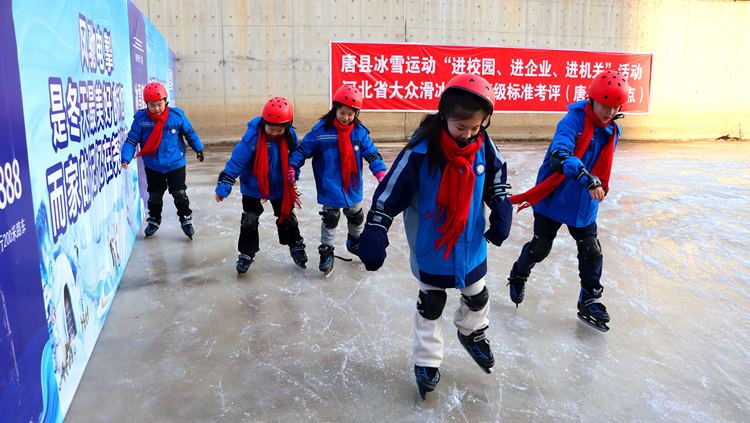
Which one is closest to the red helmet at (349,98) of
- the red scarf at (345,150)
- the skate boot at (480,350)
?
the red scarf at (345,150)

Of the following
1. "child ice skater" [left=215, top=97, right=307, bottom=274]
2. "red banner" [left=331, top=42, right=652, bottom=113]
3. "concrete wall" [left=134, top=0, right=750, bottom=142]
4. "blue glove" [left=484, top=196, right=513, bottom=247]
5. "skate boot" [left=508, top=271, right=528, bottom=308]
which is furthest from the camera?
"red banner" [left=331, top=42, right=652, bottom=113]

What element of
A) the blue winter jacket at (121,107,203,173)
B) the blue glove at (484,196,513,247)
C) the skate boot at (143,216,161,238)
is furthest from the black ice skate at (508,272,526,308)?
the skate boot at (143,216,161,238)

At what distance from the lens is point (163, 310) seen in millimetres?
3721

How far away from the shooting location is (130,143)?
4.90 meters

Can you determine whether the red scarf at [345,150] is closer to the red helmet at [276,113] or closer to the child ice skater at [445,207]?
the red helmet at [276,113]

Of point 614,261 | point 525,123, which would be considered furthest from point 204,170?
point 525,123

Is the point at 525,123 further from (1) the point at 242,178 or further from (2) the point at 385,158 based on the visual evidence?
(1) the point at 242,178

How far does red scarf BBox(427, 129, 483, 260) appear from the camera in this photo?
2457 mm

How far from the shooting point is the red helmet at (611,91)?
10.3 feet

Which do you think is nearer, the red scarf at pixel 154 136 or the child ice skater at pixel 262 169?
the child ice skater at pixel 262 169

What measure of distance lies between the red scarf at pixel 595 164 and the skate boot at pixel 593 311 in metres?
0.69

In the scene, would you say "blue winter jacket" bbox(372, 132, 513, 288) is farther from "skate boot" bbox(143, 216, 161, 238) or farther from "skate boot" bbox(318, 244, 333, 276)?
"skate boot" bbox(143, 216, 161, 238)

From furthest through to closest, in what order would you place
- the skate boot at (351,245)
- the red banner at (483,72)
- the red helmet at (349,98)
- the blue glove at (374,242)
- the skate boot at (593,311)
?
the red banner at (483,72) < the skate boot at (351,245) < the red helmet at (349,98) < the skate boot at (593,311) < the blue glove at (374,242)

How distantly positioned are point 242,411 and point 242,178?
2.31 m
